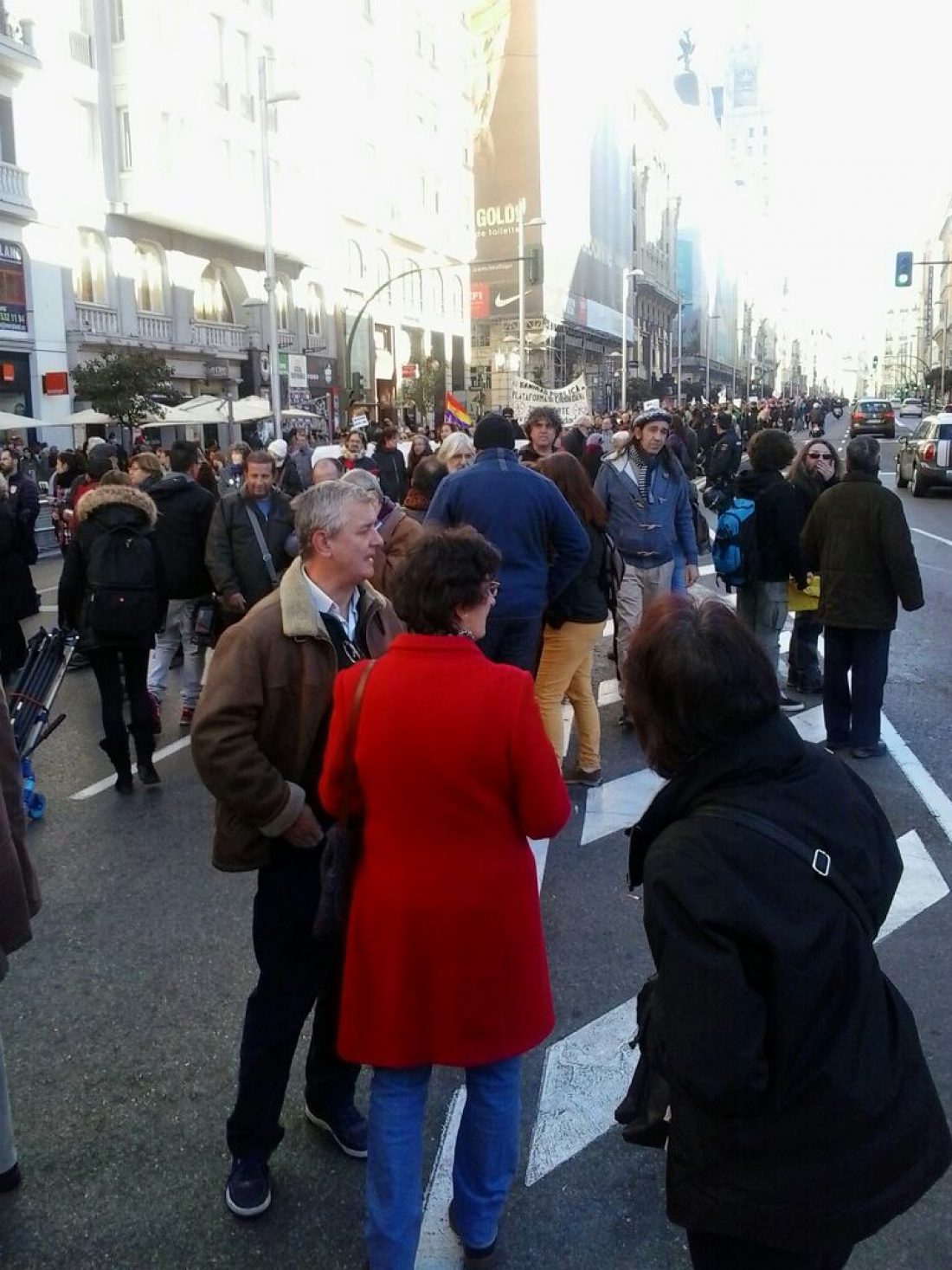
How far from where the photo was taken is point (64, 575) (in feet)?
21.3

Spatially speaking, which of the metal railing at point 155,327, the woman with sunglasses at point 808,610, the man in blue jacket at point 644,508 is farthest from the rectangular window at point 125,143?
the man in blue jacket at point 644,508

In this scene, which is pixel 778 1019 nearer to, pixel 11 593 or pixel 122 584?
pixel 122 584

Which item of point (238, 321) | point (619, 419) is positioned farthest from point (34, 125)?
point (619, 419)

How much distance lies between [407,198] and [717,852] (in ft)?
175

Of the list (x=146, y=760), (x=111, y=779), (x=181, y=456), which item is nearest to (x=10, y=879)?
(x=146, y=760)

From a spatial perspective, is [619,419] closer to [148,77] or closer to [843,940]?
[148,77]

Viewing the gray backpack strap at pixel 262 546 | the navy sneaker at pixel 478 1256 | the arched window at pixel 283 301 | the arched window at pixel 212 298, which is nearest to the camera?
the navy sneaker at pixel 478 1256

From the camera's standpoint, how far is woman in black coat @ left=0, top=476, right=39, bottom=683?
311 inches

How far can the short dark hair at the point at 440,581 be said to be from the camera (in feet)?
7.86

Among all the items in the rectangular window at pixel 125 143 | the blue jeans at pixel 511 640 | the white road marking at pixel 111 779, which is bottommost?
the white road marking at pixel 111 779

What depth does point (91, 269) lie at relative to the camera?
31.9 metres

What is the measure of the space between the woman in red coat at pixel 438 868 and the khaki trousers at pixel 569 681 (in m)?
3.65

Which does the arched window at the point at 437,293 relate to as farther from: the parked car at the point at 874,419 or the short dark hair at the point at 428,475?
the short dark hair at the point at 428,475

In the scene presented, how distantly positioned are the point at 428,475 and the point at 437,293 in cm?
5100
